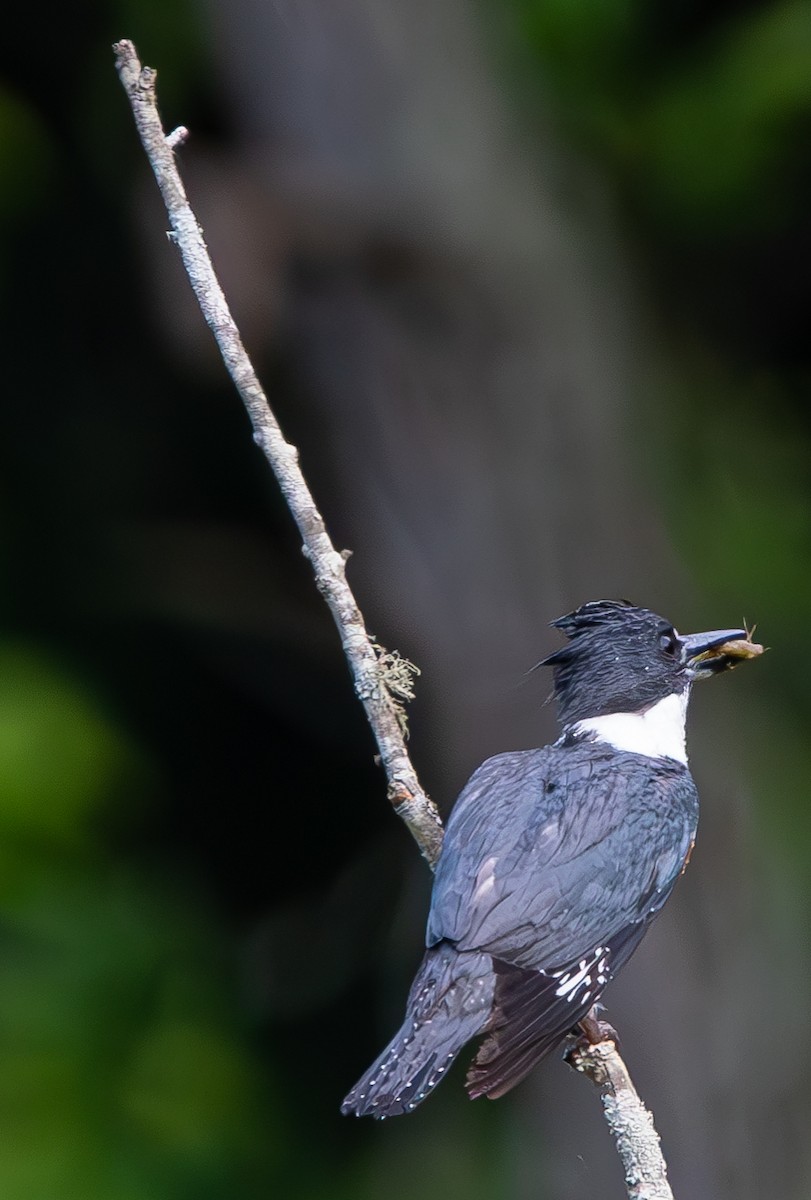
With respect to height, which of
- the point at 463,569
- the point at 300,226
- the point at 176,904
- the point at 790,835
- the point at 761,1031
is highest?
the point at 300,226

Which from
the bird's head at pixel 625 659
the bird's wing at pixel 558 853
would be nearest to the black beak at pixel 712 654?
the bird's head at pixel 625 659

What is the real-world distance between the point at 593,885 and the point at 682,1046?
1.21 m

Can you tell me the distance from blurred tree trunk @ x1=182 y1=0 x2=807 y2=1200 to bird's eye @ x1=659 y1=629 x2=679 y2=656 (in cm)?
56

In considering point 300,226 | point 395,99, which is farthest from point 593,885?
point 395,99

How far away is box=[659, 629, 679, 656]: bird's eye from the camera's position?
9.77 feet

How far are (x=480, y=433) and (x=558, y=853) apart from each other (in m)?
1.44

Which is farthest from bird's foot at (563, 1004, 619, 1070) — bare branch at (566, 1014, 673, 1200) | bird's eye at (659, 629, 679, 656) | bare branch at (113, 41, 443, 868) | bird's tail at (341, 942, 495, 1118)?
bird's eye at (659, 629, 679, 656)

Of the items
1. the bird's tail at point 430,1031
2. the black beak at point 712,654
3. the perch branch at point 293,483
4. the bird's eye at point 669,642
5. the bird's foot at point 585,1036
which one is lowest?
the bird's foot at point 585,1036

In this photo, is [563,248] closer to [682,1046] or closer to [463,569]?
[463,569]

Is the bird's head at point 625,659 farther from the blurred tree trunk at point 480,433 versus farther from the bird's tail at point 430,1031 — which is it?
the bird's tail at point 430,1031

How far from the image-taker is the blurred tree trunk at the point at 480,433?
3539 mm

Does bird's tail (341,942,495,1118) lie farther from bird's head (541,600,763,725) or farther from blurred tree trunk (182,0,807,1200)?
blurred tree trunk (182,0,807,1200)

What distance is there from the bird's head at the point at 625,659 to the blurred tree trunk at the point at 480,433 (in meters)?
0.53

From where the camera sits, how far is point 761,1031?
11.8 ft
